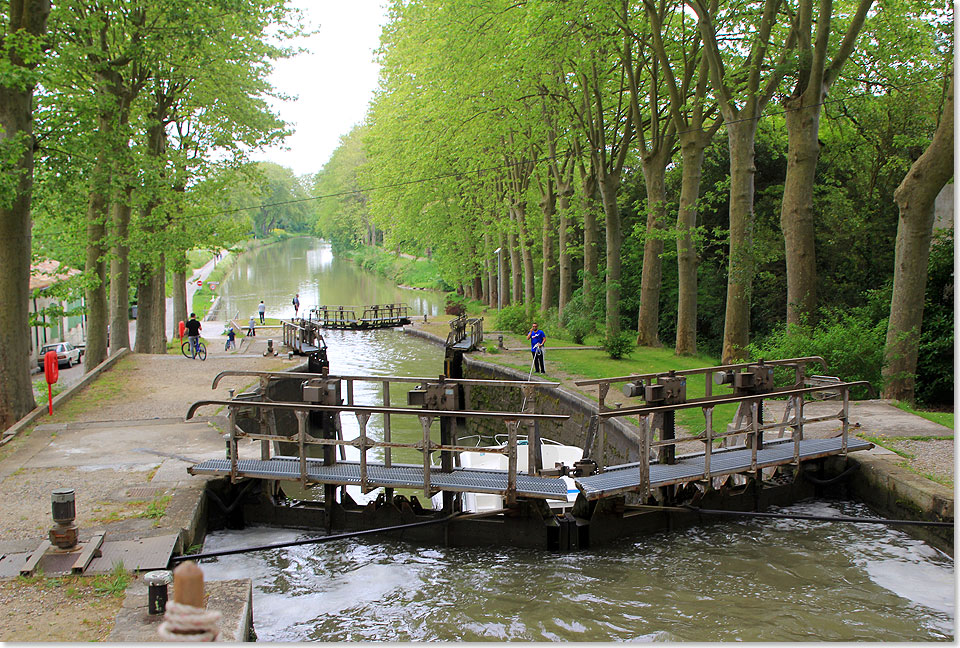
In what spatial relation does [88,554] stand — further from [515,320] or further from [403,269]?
[403,269]

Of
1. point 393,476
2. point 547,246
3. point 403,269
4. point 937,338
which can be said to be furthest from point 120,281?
point 403,269

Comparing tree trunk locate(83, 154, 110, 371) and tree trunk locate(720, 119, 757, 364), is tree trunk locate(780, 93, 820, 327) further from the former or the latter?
tree trunk locate(83, 154, 110, 371)

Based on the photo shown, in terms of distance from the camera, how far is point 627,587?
8414 millimetres

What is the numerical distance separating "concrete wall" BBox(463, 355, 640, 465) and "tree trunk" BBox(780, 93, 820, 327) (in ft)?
16.1

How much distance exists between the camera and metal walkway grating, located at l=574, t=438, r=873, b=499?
31.0 feet

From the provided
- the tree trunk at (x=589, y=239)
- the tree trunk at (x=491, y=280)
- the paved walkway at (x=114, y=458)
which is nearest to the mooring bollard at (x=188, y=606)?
the paved walkway at (x=114, y=458)

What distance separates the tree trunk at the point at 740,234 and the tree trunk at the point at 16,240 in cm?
1478

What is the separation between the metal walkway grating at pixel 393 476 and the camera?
31.0ft

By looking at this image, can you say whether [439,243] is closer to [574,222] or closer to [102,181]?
[574,222]

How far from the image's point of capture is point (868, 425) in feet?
43.4

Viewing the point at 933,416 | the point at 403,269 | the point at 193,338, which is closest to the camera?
the point at 933,416

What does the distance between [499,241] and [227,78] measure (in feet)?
67.4

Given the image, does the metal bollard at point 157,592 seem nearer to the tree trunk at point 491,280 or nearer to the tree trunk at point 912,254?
the tree trunk at point 912,254

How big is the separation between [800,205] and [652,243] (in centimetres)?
906
